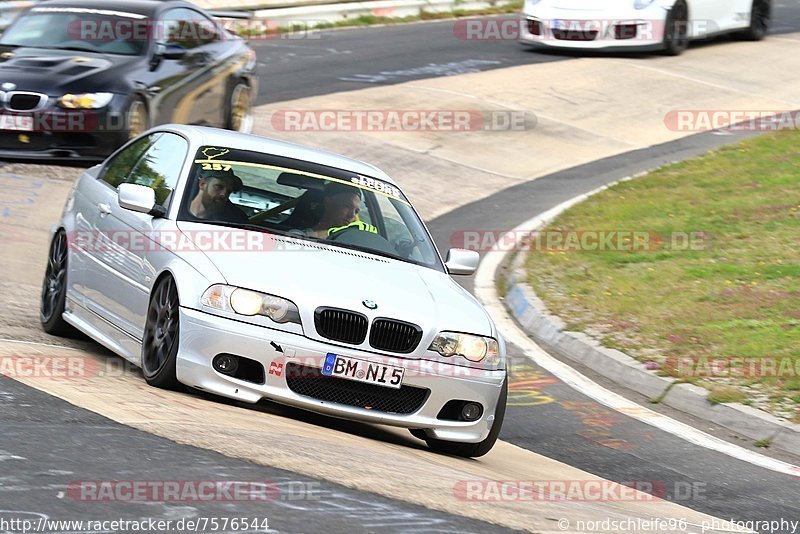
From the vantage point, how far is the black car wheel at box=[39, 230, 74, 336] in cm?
873

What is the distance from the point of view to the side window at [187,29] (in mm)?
15148

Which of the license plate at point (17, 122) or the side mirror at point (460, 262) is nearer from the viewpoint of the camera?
the side mirror at point (460, 262)

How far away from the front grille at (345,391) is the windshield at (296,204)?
45.3 inches

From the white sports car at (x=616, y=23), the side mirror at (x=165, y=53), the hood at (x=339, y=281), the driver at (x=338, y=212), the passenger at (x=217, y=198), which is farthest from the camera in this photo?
the white sports car at (x=616, y=23)

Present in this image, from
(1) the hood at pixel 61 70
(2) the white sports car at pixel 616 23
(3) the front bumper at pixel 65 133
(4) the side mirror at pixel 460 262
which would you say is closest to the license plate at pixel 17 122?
(3) the front bumper at pixel 65 133

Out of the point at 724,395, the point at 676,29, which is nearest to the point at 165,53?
the point at 724,395

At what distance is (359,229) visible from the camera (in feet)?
26.4

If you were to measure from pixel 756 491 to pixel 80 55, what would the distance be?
9444mm

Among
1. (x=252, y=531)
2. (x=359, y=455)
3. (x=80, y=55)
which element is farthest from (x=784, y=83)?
(x=252, y=531)

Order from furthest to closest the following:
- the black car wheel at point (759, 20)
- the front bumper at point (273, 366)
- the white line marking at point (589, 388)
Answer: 1. the black car wheel at point (759, 20)
2. the white line marking at point (589, 388)
3. the front bumper at point (273, 366)

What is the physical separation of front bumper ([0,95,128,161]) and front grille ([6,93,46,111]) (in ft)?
0.18

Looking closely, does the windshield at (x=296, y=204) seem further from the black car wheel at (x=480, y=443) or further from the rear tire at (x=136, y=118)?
the rear tire at (x=136, y=118)

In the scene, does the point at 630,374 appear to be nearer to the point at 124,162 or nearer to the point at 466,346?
the point at 466,346

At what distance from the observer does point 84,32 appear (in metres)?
14.7
